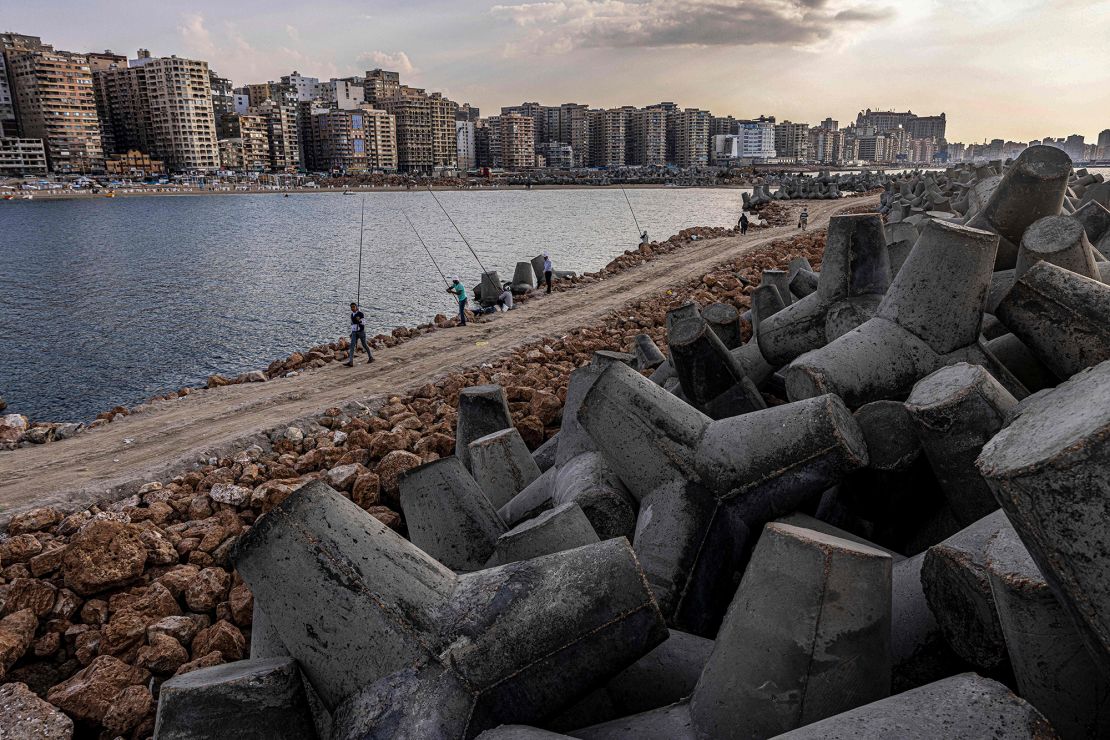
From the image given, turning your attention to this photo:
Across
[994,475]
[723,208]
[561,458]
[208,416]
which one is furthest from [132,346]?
[723,208]

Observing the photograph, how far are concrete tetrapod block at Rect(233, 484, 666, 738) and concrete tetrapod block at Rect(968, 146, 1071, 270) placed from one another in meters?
5.45

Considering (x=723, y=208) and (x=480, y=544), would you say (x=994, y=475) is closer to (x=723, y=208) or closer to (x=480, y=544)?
(x=480, y=544)

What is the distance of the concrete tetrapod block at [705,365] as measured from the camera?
5.21 m

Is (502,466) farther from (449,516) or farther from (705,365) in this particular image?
(705,365)

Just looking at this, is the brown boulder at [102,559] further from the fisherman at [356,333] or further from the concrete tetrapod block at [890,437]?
the fisherman at [356,333]

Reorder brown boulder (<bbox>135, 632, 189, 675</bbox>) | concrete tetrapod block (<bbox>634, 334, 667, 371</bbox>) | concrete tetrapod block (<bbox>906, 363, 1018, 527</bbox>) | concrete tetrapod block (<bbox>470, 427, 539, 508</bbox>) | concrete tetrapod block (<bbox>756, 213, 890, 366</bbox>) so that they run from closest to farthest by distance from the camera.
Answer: concrete tetrapod block (<bbox>906, 363, 1018, 527</bbox>) → brown boulder (<bbox>135, 632, 189, 675</bbox>) → concrete tetrapod block (<bbox>470, 427, 539, 508</bbox>) → concrete tetrapod block (<bbox>756, 213, 890, 366</bbox>) → concrete tetrapod block (<bbox>634, 334, 667, 371</bbox>)

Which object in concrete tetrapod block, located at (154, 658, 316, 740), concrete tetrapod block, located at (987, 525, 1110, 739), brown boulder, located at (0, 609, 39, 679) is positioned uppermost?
concrete tetrapod block, located at (987, 525, 1110, 739)

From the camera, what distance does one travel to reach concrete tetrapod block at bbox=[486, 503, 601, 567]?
11.3ft

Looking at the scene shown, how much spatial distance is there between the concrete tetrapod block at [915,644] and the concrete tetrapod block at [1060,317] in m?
2.00

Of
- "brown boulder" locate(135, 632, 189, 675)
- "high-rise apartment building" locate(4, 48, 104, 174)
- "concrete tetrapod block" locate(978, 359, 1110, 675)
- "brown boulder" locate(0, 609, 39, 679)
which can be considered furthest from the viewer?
"high-rise apartment building" locate(4, 48, 104, 174)

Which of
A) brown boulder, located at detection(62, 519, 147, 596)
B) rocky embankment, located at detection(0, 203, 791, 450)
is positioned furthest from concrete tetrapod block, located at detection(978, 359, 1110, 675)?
rocky embankment, located at detection(0, 203, 791, 450)

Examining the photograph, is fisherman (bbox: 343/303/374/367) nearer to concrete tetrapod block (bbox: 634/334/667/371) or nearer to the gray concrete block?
concrete tetrapod block (bbox: 634/334/667/371)

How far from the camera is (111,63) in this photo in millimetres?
178625

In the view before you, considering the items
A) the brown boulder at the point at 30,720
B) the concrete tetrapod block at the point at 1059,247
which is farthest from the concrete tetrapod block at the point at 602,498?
the concrete tetrapod block at the point at 1059,247
